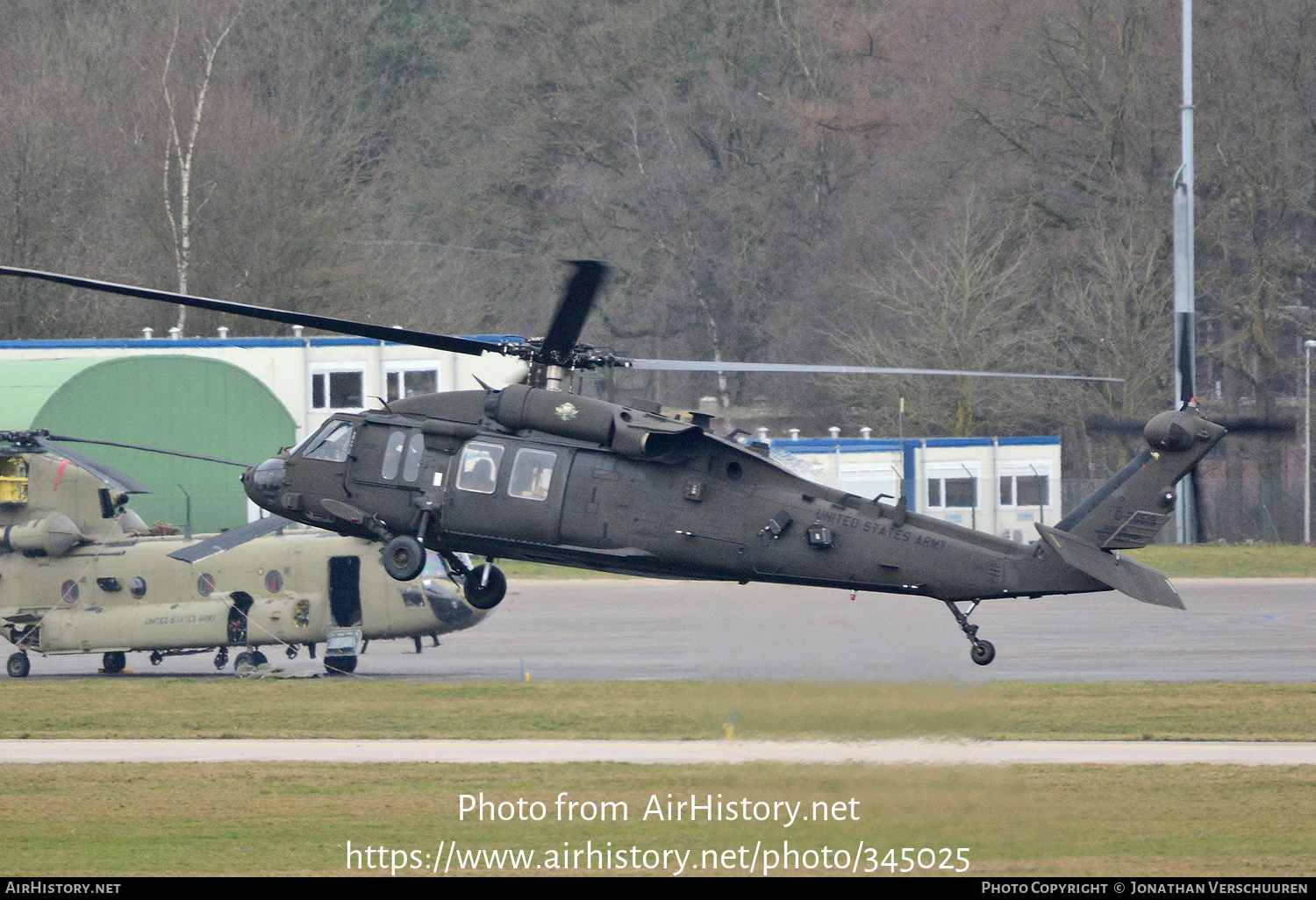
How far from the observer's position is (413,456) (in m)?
16.7

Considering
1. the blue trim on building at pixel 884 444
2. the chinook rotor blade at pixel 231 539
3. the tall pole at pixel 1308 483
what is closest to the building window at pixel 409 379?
the blue trim on building at pixel 884 444

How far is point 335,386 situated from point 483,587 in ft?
79.8

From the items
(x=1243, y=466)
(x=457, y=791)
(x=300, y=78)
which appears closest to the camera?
(x=457, y=791)

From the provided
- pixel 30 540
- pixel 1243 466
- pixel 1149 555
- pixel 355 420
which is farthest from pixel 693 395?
pixel 355 420

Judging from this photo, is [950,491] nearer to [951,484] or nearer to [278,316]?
[951,484]

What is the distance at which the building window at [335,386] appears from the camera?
4000 centimetres

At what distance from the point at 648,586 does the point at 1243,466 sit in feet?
92.7

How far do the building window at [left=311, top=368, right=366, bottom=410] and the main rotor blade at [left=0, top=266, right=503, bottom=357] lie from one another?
24.8m

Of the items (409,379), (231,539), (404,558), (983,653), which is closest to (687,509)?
(404,558)

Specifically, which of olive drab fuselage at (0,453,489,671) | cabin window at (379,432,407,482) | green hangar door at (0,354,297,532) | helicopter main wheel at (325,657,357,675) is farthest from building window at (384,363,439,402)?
cabin window at (379,432,407,482)

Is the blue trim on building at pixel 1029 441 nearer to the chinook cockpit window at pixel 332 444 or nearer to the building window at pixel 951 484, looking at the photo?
the building window at pixel 951 484

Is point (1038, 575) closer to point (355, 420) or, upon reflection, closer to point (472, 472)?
point (472, 472)

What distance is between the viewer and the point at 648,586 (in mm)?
37094

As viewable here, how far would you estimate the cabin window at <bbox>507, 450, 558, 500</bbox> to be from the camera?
16203mm
